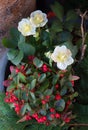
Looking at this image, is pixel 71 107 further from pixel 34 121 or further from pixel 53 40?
pixel 53 40

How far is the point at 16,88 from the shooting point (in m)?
1.06

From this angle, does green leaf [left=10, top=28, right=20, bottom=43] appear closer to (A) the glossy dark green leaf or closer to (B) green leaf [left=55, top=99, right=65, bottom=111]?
(A) the glossy dark green leaf

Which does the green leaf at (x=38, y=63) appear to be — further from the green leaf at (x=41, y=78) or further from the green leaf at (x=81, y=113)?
the green leaf at (x=81, y=113)

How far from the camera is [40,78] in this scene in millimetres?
1027

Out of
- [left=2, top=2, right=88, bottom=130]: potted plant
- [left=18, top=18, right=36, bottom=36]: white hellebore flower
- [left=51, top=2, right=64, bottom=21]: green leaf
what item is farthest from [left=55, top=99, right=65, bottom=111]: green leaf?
[left=51, top=2, right=64, bottom=21]: green leaf

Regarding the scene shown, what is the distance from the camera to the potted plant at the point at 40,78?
1.02 meters

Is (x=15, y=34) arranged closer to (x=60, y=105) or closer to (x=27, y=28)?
(x=27, y=28)

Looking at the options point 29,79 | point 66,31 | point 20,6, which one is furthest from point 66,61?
point 20,6

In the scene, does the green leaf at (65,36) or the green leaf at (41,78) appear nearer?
the green leaf at (41,78)

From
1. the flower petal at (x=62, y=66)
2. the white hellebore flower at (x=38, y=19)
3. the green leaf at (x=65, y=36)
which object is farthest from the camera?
the green leaf at (x=65, y=36)

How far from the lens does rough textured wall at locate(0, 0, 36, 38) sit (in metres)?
1.24

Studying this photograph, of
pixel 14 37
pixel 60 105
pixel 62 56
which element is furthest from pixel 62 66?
pixel 14 37

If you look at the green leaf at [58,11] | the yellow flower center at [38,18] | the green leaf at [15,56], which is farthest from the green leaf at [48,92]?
the green leaf at [58,11]

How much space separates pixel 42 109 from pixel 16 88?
113mm
